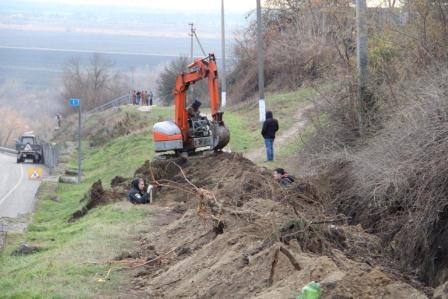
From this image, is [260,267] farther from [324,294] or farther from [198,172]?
[198,172]

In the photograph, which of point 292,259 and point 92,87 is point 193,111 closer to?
point 292,259

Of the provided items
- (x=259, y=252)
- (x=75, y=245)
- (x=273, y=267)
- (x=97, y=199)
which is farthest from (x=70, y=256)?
(x=97, y=199)

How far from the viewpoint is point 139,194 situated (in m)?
20.0

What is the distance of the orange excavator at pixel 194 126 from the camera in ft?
79.2

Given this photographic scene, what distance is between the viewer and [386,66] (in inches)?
880

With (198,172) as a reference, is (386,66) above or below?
above

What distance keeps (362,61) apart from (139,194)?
21.4ft

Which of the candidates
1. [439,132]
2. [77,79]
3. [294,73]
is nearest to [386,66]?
[439,132]

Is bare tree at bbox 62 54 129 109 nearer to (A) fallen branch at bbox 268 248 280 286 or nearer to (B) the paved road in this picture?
(B) the paved road

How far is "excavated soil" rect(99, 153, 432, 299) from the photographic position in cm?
904

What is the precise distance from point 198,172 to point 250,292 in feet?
43.8

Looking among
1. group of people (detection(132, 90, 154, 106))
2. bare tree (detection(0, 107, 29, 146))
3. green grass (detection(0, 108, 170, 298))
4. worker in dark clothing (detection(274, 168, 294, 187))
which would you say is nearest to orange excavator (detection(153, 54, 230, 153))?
green grass (detection(0, 108, 170, 298))

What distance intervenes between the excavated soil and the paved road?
687 inches

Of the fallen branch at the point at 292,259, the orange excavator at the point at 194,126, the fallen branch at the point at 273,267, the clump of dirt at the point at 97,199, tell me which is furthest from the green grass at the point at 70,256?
the orange excavator at the point at 194,126
